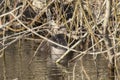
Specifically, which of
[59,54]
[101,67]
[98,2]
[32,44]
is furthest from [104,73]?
[32,44]

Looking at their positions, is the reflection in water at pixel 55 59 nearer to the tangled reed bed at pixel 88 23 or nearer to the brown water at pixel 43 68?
the brown water at pixel 43 68

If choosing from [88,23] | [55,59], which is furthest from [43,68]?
[88,23]

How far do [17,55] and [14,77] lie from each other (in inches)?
67.8

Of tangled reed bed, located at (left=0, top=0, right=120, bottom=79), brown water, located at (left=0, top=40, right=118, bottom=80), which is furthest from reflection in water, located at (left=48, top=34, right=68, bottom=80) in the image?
tangled reed bed, located at (left=0, top=0, right=120, bottom=79)

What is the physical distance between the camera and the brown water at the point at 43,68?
7.44 m

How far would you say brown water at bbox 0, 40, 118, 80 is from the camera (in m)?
7.44

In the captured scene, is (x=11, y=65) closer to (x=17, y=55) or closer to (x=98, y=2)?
(x=17, y=55)

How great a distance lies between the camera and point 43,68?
8.11 meters

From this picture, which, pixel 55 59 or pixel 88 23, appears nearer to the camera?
pixel 88 23

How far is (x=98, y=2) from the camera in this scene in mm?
7438

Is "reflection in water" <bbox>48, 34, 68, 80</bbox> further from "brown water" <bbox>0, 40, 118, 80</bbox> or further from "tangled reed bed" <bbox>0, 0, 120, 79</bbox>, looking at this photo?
"tangled reed bed" <bbox>0, 0, 120, 79</bbox>

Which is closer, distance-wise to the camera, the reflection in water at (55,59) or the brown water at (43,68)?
the brown water at (43,68)

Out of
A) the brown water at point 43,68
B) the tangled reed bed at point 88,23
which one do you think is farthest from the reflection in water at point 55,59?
the tangled reed bed at point 88,23

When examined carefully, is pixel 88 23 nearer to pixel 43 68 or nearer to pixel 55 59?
pixel 43 68
